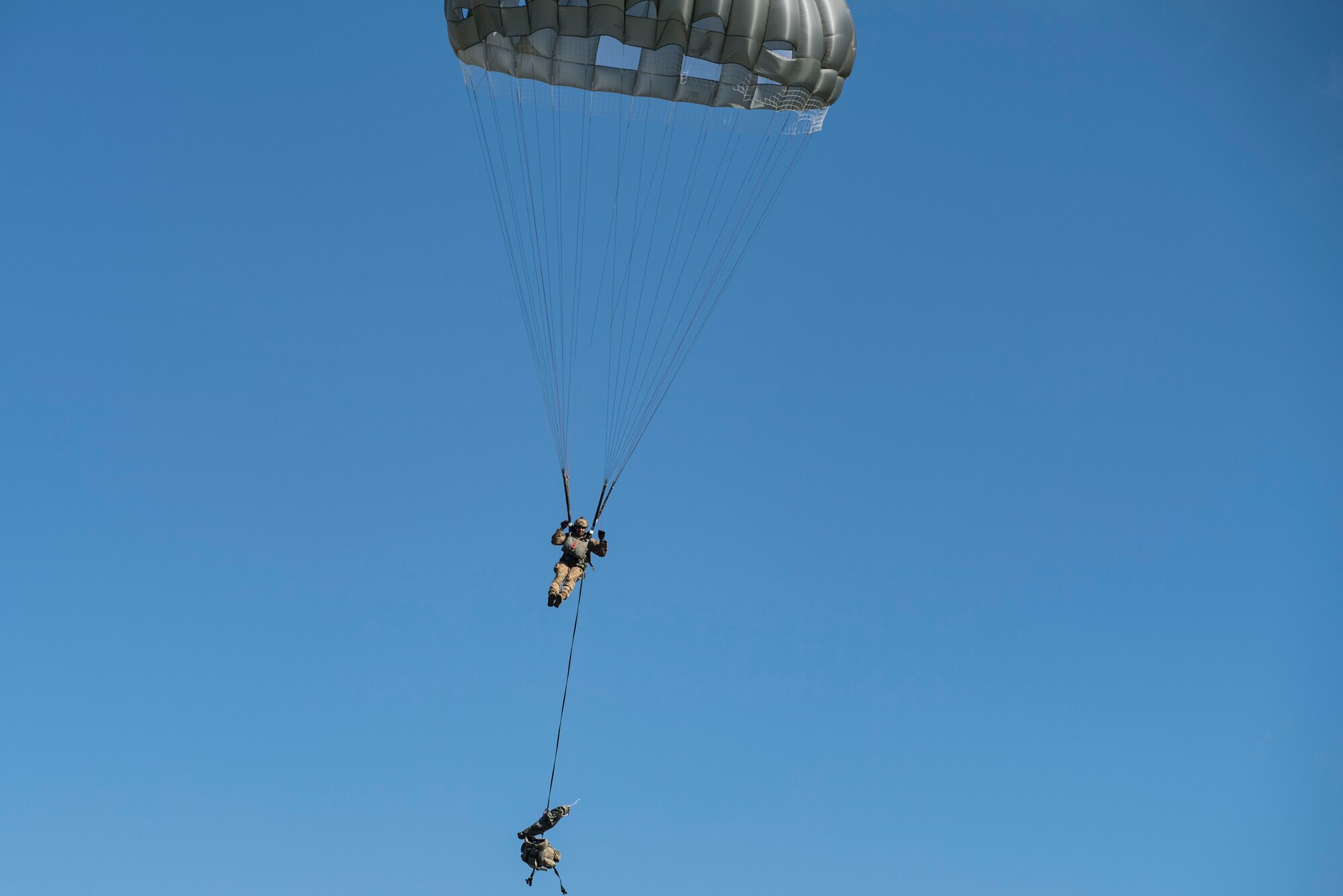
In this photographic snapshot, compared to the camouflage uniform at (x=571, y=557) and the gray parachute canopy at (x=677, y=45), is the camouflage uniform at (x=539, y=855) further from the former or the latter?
the gray parachute canopy at (x=677, y=45)

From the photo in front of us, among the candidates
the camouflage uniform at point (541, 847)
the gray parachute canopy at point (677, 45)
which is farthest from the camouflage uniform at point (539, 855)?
the gray parachute canopy at point (677, 45)

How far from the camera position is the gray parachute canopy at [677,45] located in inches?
674

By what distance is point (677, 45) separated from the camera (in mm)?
17406

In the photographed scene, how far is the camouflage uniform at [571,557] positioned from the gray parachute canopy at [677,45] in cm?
768

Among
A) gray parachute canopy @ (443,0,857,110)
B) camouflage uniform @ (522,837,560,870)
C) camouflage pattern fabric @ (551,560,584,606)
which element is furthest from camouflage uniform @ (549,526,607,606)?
gray parachute canopy @ (443,0,857,110)

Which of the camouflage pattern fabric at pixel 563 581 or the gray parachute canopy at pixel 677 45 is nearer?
the camouflage pattern fabric at pixel 563 581

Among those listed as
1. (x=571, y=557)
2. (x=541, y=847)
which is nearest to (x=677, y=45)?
(x=571, y=557)

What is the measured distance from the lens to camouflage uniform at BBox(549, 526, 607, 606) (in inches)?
634

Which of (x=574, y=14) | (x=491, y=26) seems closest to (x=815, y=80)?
(x=574, y=14)

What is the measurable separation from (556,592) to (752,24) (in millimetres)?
9308

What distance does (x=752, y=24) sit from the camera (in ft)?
57.0

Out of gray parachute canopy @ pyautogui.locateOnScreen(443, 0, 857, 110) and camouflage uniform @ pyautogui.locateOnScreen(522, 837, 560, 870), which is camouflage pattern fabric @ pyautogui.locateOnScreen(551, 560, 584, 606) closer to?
camouflage uniform @ pyautogui.locateOnScreen(522, 837, 560, 870)

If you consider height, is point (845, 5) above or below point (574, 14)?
above

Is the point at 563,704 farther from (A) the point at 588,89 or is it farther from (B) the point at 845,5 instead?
(B) the point at 845,5
